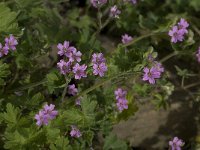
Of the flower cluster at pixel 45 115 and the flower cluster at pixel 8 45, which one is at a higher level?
the flower cluster at pixel 8 45

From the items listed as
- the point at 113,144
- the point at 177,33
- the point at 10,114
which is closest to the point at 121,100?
the point at 113,144

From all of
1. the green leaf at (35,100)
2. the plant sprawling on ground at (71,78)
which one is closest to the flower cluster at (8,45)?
the plant sprawling on ground at (71,78)

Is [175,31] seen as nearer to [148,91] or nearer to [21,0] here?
[148,91]

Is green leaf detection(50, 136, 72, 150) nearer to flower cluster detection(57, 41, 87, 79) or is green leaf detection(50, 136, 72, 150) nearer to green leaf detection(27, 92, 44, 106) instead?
green leaf detection(27, 92, 44, 106)

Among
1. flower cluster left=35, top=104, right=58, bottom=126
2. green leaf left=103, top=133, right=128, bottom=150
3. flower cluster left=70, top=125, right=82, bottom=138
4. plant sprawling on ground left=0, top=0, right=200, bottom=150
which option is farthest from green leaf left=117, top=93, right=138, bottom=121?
flower cluster left=35, top=104, right=58, bottom=126

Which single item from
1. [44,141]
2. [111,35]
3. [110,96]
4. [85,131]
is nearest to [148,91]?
[110,96]

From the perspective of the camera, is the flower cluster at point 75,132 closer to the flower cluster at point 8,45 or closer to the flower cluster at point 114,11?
the flower cluster at point 8,45

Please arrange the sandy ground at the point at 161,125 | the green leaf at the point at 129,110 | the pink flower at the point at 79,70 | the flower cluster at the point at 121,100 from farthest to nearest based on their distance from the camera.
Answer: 1. the sandy ground at the point at 161,125
2. the green leaf at the point at 129,110
3. the flower cluster at the point at 121,100
4. the pink flower at the point at 79,70

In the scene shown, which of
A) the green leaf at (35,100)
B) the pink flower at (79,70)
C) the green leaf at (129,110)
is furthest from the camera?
the green leaf at (129,110)
